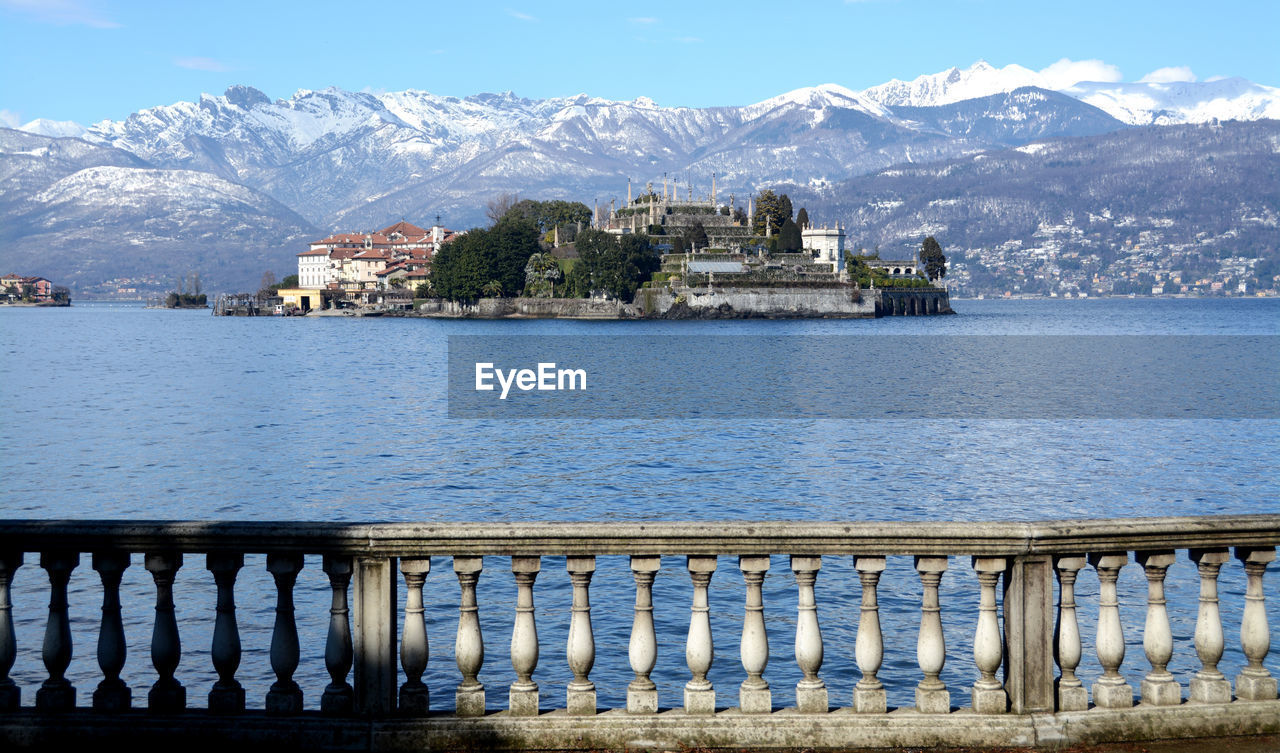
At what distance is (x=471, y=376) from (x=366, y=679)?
82.2 meters

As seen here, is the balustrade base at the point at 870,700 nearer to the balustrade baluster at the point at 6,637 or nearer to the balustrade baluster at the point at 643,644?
the balustrade baluster at the point at 643,644

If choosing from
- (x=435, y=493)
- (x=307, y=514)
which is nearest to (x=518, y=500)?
(x=435, y=493)

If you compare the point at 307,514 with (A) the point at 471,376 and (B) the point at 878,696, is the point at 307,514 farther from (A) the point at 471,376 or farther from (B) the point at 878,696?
(A) the point at 471,376

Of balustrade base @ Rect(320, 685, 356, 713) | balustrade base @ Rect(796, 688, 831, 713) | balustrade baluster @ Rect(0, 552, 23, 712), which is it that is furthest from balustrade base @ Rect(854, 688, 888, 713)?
balustrade baluster @ Rect(0, 552, 23, 712)

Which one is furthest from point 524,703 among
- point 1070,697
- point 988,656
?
point 1070,697

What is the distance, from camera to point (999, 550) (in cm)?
758

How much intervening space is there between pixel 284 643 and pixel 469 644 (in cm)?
113

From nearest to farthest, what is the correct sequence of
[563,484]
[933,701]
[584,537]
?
[584,537] → [933,701] → [563,484]

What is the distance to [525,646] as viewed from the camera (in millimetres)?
7727

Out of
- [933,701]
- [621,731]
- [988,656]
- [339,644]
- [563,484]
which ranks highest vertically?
[339,644]

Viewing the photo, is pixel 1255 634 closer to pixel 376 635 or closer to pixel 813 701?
pixel 813 701

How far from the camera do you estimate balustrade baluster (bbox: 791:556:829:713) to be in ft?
25.1

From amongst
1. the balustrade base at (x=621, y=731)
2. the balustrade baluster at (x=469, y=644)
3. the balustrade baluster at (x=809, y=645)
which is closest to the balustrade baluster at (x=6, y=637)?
the balustrade base at (x=621, y=731)

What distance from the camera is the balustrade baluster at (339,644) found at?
7.57m
